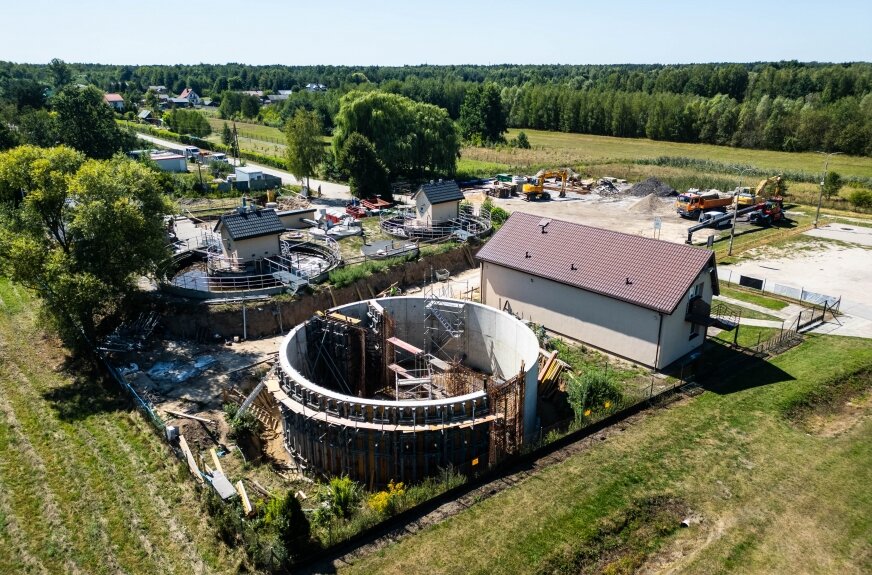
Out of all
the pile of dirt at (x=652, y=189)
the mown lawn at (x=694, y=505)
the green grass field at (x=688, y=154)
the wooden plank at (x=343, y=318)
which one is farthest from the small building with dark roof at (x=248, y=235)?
the green grass field at (x=688, y=154)

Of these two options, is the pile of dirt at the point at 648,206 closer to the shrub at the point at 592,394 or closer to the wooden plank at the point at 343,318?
the shrub at the point at 592,394

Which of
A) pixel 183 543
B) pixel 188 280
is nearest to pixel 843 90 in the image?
pixel 188 280

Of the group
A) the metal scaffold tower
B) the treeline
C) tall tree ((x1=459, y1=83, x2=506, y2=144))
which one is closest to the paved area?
the metal scaffold tower

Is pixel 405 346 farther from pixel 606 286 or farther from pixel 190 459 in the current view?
pixel 606 286

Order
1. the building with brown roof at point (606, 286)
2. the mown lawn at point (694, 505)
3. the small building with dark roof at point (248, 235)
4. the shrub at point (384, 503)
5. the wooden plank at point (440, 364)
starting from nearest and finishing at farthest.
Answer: the mown lawn at point (694, 505)
the shrub at point (384, 503)
the wooden plank at point (440, 364)
the building with brown roof at point (606, 286)
the small building with dark roof at point (248, 235)

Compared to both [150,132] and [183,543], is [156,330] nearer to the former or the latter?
[183,543]

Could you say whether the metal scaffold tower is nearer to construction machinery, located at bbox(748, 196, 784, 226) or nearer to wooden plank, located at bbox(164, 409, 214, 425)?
wooden plank, located at bbox(164, 409, 214, 425)
